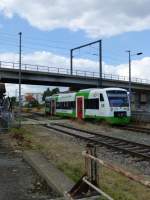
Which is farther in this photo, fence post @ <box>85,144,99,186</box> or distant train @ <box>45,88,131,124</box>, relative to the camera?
distant train @ <box>45,88,131,124</box>

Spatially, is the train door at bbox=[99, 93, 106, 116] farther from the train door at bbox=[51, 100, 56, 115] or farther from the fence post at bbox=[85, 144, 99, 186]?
the fence post at bbox=[85, 144, 99, 186]

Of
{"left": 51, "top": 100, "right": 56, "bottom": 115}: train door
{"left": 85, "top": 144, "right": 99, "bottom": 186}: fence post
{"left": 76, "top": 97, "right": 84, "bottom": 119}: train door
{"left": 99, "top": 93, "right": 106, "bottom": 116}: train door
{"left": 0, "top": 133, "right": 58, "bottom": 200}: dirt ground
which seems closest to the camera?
{"left": 85, "top": 144, "right": 99, "bottom": 186}: fence post

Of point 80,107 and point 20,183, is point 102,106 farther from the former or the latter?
point 20,183

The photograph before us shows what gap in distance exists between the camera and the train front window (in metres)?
33.6

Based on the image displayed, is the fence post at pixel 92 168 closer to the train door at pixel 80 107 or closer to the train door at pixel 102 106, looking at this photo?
the train door at pixel 102 106

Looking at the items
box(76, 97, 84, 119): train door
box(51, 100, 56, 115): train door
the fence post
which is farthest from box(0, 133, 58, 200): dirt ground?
box(51, 100, 56, 115): train door

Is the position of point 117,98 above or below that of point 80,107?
above

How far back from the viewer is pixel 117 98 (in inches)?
1344

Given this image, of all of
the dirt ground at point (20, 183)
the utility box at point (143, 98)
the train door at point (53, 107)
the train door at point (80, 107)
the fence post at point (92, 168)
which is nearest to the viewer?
the fence post at point (92, 168)

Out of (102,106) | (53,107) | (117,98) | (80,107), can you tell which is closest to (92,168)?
(102,106)

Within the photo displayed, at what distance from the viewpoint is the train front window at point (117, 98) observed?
33647mm

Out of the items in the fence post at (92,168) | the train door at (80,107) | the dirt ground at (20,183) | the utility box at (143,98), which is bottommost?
the dirt ground at (20,183)

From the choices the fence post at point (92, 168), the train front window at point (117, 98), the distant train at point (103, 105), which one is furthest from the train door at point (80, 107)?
the fence post at point (92, 168)

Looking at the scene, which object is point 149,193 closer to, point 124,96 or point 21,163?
point 21,163
